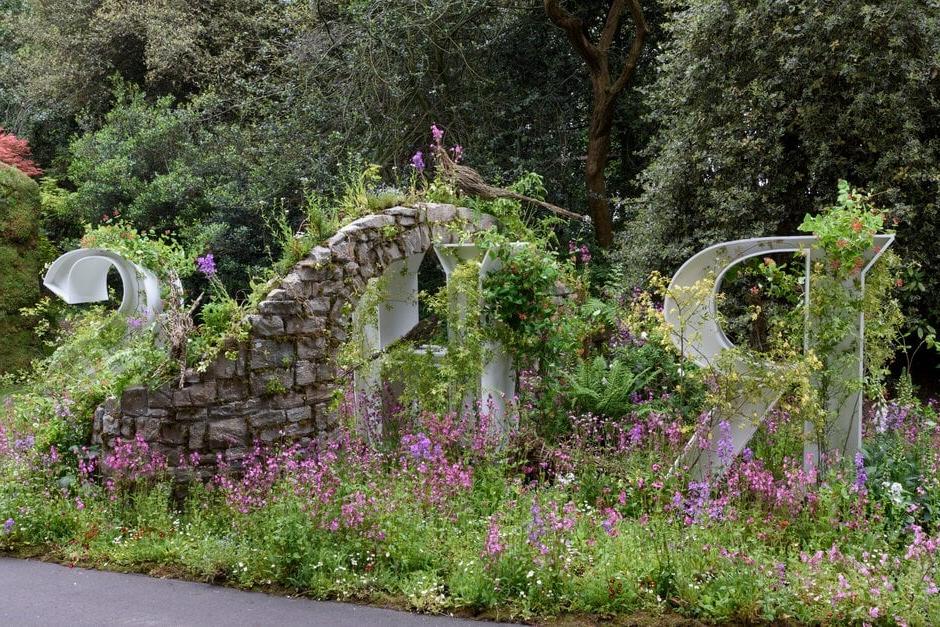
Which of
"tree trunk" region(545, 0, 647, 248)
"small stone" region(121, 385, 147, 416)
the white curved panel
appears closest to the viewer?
"small stone" region(121, 385, 147, 416)

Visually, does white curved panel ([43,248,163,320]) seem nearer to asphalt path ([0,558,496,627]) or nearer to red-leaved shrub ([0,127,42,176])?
asphalt path ([0,558,496,627])

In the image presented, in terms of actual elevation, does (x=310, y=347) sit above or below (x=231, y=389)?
above

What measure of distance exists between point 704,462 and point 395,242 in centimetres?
274

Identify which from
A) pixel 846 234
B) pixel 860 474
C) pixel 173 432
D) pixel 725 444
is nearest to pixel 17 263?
pixel 173 432

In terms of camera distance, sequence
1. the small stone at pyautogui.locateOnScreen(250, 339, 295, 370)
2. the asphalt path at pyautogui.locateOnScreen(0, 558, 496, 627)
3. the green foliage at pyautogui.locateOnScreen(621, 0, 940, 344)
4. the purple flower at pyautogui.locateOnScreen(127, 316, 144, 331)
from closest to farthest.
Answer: the asphalt path at pyautogui.locateOnScreen(0, 558, 496, 627) → the small stone at pyautogui.locateOnScreen(250, 339, 295, 370) → the purple flower at pyautogui.locateOnScreen(127, 316, 144, 331) → the green foliage at pyautogui.locateOnScreen(621, 0, 940, 344)

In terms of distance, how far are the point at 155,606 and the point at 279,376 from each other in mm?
1864

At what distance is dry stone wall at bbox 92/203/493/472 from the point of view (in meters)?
5.46

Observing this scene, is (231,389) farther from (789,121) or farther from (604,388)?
Result: (789,121)

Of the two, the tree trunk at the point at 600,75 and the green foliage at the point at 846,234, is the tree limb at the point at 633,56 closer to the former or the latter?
the tree trunk at the point at 600,75

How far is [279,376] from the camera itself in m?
5.80

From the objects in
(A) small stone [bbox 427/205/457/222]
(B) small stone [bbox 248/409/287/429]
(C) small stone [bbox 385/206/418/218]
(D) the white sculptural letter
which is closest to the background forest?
(C) small stone [bbox 385/206/418/218]


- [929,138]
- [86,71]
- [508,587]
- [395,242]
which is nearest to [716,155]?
[929,138]

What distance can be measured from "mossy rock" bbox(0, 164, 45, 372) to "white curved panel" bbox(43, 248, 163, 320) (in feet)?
15.1

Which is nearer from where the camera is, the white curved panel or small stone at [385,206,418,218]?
small stone at [385,206,418,218]
